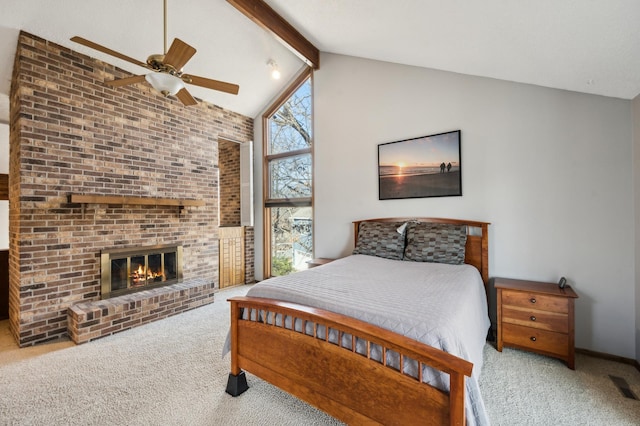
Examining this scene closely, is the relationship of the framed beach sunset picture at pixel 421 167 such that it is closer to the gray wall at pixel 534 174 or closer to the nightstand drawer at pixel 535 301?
the gray wall at pixel 534 174

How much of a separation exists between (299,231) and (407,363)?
11.1 ft

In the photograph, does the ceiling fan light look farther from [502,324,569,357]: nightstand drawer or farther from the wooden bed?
[502,324,569,357]: nightstand drawer

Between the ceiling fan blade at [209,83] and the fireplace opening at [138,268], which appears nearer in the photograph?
the ceiling fan blade at [209,83]

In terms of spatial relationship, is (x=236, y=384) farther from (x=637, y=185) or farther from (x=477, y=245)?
(x=637, y=185)

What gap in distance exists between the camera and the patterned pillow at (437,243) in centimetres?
282

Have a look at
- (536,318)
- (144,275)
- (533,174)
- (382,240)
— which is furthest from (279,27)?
(536,318)

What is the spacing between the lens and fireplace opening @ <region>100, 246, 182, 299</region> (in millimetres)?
3236

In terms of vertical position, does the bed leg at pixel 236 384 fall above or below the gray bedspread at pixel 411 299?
below

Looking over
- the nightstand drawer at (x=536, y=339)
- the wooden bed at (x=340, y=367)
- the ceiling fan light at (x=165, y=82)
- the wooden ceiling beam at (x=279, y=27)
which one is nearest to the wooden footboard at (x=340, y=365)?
the wooden bed at (x=340, y=367)

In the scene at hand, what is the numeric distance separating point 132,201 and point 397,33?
3.43 metres

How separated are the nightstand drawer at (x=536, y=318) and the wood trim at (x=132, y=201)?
3797 mm

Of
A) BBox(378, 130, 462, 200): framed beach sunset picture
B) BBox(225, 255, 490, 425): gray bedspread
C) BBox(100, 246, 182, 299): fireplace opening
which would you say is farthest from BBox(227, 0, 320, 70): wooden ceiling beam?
BBox(100, 246, 182, 299): fireplace opening

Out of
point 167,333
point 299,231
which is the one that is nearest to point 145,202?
point 167,333

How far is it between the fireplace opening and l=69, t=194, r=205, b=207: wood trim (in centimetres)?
59
